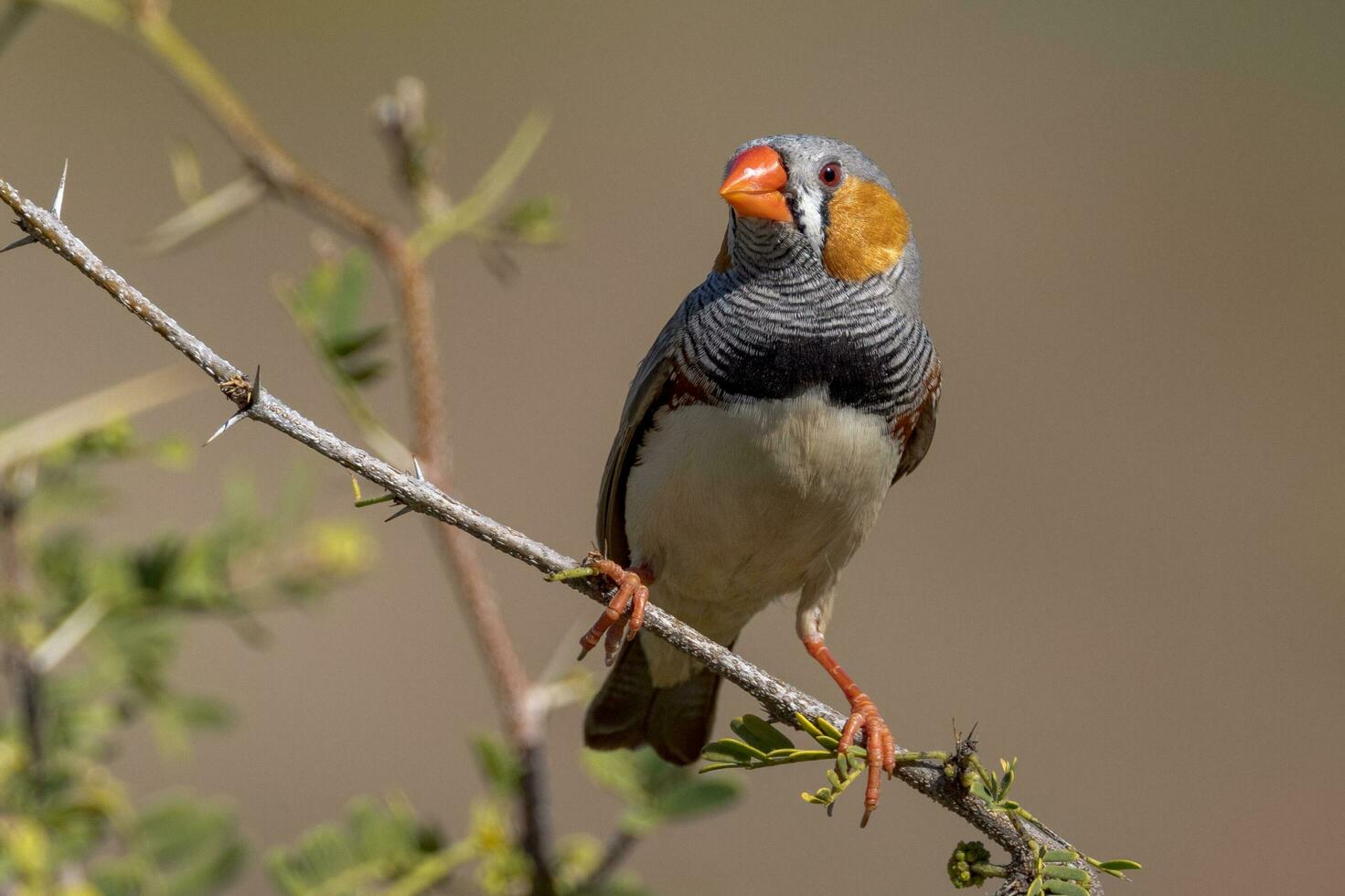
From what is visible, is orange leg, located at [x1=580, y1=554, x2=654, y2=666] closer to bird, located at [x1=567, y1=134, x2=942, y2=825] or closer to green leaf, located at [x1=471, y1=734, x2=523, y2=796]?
bird, located at [x1=567, y1=134, x2=942, y2=825]

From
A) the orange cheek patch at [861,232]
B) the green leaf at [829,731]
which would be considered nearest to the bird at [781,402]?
the orange cheek patch at [861,232]

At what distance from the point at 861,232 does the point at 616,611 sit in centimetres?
108

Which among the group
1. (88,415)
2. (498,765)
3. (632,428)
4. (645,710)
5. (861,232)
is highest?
(861,232)

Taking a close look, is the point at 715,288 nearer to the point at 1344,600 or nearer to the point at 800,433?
the point at 800,433

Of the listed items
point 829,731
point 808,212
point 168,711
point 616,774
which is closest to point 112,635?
point 168,711

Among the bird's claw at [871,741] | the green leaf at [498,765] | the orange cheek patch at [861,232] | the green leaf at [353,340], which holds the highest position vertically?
the orange cheek patch at [861,232]

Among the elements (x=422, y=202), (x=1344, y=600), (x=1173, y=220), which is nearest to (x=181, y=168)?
(x=422, y=202)

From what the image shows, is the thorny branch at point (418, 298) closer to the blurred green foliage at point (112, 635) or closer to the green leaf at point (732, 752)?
the blurred green foliage at point (112, 635)

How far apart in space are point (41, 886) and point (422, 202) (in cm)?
143

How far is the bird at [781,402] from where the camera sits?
3051 millimetres

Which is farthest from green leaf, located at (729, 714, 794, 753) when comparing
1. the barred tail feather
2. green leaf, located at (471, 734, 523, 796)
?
the barred tail feather

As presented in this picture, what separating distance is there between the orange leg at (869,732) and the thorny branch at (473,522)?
241 mm

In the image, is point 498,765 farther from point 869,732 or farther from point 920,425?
point 920,425

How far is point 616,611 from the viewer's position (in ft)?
9.36
